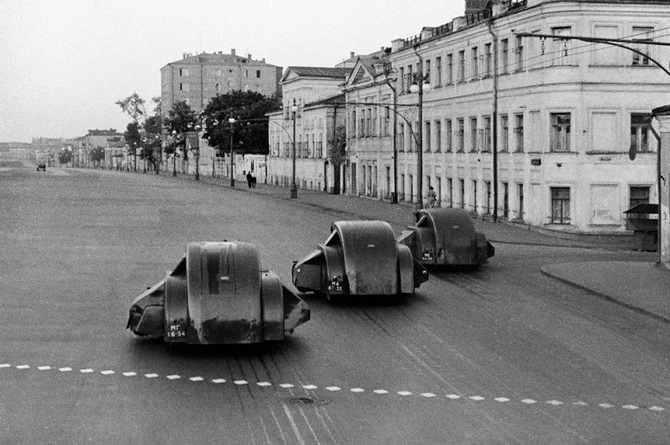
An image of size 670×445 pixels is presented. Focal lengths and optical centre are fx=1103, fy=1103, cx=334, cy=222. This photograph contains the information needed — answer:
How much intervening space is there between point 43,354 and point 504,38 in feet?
126

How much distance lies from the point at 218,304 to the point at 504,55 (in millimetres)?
37318

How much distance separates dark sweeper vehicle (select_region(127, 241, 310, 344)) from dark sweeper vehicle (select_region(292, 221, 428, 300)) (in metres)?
4.56

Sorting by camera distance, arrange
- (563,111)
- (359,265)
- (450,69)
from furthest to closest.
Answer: (450,69) < (563,111) < (359,265)

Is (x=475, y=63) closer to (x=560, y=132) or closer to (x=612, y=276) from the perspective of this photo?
(x=560, y=132)

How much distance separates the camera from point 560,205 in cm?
4559

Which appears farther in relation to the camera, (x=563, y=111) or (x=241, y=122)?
(x=241, y=122)

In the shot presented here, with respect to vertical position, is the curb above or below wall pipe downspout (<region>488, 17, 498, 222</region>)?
below

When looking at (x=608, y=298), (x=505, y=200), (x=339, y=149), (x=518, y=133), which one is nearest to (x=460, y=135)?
(x=505, y=200)

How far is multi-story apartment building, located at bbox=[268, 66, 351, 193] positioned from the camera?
90562mm

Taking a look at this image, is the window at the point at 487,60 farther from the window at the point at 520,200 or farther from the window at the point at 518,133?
the window at the point at 520,200

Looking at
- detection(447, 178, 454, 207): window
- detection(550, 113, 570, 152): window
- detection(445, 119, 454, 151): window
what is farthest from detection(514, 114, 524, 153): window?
detection(445, 119, 454, 151): window

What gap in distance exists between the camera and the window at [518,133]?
48469 mm

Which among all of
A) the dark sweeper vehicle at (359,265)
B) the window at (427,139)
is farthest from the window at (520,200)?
the dark sweeper vehicle at (359,265)

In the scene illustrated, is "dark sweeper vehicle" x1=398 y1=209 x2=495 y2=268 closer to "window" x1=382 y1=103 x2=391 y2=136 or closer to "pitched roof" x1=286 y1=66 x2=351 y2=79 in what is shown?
"window" x1=382 y1=103 x2=391 y2=136
